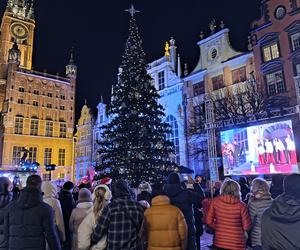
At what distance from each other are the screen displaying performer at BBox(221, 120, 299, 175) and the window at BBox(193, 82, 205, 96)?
10.7 meters

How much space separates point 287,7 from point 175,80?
12.2 meters

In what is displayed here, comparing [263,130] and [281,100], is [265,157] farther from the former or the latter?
[281,100]

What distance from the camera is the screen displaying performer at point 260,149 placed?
14188 mm

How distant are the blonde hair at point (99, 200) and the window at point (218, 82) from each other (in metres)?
22.5

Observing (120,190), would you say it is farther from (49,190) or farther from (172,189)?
(49,190)

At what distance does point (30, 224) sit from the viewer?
373 cm

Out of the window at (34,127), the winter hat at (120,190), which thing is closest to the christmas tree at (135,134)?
the winter hat at (120,190)

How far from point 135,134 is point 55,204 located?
1048cm

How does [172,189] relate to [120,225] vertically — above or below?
above

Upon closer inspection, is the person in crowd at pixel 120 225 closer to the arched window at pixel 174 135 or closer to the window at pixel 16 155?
the arched window at pixel 174 135

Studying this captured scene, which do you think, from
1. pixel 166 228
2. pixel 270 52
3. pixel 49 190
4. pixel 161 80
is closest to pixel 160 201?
pixel 166 228

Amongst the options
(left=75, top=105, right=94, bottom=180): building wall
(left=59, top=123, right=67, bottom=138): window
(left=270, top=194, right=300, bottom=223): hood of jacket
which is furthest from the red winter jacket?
(left=59, top=123, right=67, bottom=138): window

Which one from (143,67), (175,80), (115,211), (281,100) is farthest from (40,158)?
(115,211)

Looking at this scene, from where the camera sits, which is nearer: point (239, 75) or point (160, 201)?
point (160, 201)
